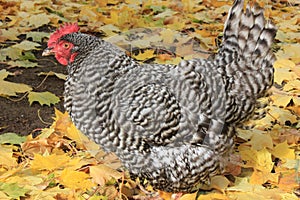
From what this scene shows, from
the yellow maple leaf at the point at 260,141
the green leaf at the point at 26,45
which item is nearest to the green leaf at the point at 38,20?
the green leaf at the point at 26,45

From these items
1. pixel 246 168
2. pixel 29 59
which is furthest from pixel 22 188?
pixel 29 59

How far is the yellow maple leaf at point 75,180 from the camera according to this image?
2.61m

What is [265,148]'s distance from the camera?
115 inches

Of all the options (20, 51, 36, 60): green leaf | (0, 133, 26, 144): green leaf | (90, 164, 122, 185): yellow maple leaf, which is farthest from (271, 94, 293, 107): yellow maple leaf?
(20, 51, 36, 60): green leaf

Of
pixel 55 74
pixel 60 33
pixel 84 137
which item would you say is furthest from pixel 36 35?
pixel 60 33

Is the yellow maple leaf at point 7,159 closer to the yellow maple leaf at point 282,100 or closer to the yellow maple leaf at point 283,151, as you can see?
the yellow maple leaf at point 283,151

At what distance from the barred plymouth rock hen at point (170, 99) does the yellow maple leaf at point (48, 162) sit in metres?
0.36

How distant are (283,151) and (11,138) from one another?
4.95ft

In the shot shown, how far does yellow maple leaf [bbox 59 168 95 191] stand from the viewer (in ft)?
8.55

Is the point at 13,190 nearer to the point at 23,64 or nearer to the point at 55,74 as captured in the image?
the point at 55,74

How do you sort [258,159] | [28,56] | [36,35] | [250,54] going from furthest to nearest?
1. [36,35]
2. [28,56]
3. [258,159]
4. [250,54]

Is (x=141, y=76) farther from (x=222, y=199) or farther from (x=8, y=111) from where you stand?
(x=8, y=111)

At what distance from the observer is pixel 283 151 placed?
289 centimetres

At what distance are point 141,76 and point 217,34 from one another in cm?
215
